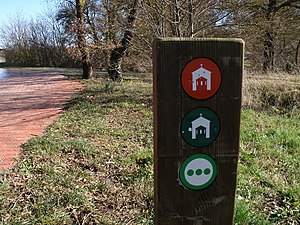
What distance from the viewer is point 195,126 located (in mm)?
1245

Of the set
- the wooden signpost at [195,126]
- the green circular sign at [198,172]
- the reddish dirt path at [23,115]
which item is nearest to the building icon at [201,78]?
the wooden signpost at [195,126]

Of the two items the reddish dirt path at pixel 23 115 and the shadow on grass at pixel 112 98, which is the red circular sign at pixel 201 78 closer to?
the reddish dirt path at pixel 23 115

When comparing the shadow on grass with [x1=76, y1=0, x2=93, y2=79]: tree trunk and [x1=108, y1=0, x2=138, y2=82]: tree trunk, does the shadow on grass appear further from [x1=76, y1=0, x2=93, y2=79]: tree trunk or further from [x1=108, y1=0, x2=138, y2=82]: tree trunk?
[x1=76, y1=0, x2=93, y2=79]: tree trunk

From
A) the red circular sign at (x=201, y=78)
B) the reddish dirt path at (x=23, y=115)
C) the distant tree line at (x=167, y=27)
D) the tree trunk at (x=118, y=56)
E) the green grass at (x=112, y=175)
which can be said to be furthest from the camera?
the tree trunk at (x=118, y=56)

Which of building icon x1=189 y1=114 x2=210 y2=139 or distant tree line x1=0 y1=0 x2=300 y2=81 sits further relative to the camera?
distant tree line x1=0 y1=0 x2=300 y2=81

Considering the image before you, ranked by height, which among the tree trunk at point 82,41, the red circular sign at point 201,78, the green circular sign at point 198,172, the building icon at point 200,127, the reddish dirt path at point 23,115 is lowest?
the reddish dirt path at point 23,115

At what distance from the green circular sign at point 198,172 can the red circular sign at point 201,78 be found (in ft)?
0.95

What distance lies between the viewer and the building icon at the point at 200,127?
124 cm

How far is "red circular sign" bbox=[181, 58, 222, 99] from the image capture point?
1189 mm

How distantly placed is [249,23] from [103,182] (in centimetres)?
494

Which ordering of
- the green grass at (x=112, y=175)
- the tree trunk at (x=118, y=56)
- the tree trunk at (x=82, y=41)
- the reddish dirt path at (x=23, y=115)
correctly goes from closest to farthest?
the green grass at (x=112, y=175) < the reddish dirt path at (x=23, y=115) < the tree trunk at (x=118, y=56) < the tree trunk at (x=82, y=41)

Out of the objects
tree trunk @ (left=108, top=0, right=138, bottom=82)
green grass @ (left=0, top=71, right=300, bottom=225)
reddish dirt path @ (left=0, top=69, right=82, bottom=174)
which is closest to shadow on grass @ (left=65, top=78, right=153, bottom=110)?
reddish dirt path @ (left=0, top=69, right=82, bottom=174)

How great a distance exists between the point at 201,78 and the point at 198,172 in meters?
0.44

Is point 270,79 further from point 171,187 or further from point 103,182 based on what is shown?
point 171,187
